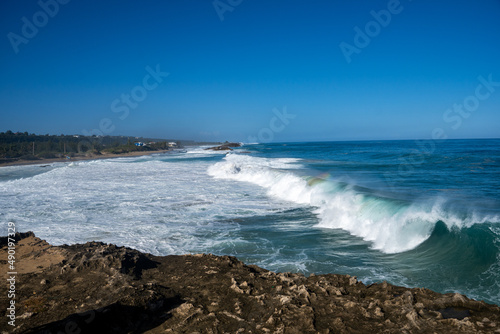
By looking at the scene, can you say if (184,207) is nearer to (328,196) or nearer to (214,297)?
(328,196)

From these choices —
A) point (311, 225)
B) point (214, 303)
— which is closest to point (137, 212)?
point (311, 225)

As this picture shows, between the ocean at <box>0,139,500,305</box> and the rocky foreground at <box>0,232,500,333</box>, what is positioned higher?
the rocky foreground at <box>0,232,500,333</box>

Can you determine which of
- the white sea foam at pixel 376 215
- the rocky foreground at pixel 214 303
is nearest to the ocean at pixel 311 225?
the white sea foam at pixel 376 215

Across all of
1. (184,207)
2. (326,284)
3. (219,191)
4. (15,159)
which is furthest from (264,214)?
(15,159)

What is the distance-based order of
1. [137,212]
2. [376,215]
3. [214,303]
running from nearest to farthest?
1. [214,303]
2. [376,215]
3. [137,212]

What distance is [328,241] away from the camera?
28.3ft

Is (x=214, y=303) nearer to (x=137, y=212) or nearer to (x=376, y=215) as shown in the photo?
(x=376, y=215)

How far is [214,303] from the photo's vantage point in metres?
4.37

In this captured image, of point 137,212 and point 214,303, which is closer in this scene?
point 214,303

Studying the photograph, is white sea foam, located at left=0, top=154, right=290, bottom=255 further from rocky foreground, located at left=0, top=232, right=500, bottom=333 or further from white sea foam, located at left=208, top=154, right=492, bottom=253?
rocky foreground, located at left=0, top=232, right=500, bottom=333

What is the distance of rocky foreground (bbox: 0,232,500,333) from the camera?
378cm

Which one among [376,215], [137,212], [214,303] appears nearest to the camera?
[214,303]

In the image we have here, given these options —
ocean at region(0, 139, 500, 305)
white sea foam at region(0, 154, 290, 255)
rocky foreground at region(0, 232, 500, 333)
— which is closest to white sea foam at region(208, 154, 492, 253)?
ocean at region(0, 139, 500, 305)

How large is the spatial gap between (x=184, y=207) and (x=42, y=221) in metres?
5.06
